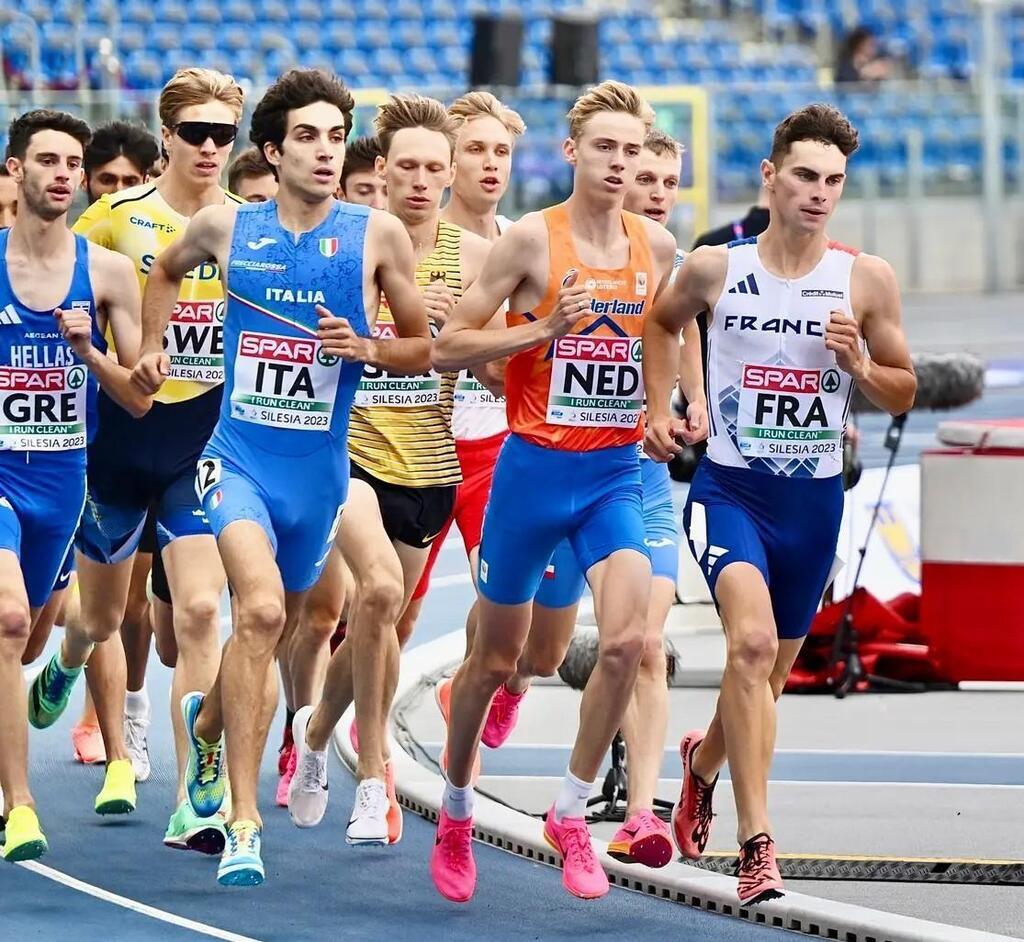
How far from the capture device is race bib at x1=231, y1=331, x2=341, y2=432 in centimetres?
682

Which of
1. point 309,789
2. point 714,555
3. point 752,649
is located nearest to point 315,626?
point 309,789

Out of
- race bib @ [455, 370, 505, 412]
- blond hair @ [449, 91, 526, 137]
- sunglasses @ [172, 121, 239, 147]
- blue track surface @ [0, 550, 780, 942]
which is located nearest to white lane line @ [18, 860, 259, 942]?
blue track surface @ [0, 550, 780, 942]

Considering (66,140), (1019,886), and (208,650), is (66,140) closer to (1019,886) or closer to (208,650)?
(208,650)

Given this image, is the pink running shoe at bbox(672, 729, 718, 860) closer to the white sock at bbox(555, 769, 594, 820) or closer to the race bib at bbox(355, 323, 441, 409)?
the white sock at bbox(555, 769, 594, 820)

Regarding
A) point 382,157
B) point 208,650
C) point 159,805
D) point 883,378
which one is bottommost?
point 159,805

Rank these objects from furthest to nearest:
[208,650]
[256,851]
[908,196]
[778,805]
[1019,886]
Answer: [908,196] → [778,805] → [208,650] → [1019,886] → [256,851]

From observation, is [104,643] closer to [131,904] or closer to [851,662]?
[131,904]

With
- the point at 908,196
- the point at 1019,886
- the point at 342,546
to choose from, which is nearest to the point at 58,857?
the point at 342,546

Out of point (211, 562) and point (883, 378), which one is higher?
point (883, 378)

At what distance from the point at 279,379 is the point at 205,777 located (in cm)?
125

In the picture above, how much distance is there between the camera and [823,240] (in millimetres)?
6855

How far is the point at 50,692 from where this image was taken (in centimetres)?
887

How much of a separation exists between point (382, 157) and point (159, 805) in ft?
8.22

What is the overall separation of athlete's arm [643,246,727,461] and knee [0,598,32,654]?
195cm
